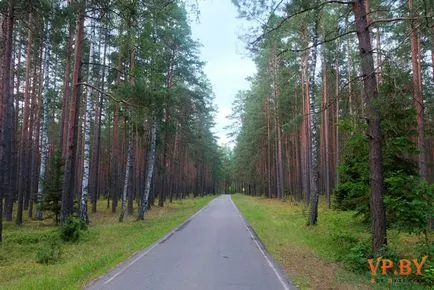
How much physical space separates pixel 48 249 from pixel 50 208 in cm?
983

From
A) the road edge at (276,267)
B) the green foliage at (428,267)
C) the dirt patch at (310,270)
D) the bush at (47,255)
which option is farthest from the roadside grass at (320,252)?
the bush at (47,255)

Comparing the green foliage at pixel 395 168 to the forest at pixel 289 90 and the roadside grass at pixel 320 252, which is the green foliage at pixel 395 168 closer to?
the forest at pixel 289 90

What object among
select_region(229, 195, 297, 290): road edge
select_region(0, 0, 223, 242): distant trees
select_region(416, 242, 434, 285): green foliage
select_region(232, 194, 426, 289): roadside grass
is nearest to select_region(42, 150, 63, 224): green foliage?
select_region(0, 0, 223, 242): distant trees

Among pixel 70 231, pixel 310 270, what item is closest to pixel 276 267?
pixel 310 270

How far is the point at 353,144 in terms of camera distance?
13.4 metres

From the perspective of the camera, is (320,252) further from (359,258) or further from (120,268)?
(120,268)

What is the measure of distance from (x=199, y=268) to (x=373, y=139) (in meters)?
4.95

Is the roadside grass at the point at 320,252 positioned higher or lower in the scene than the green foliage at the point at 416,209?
lower

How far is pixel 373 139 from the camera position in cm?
A: 915

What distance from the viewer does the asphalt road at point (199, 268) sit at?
747 cm

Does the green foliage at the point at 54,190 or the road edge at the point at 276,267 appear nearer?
the road edge at the point at 276,267

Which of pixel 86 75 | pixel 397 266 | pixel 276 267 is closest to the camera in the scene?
pixel 397 266

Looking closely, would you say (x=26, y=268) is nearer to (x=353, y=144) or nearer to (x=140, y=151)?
(x=353, y=144)

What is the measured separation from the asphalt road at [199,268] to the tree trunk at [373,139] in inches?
98.2
